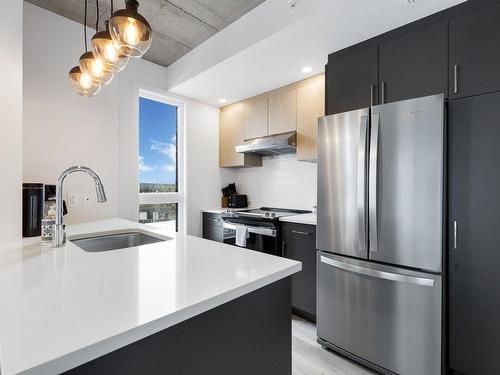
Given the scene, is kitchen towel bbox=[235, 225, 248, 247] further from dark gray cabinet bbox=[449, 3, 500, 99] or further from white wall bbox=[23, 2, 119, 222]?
dark gray cabinet bbox=[449, 3, 500, 99]

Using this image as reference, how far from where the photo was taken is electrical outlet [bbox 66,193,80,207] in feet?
7.64

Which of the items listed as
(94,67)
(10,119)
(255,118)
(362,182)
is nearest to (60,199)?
(10,119)

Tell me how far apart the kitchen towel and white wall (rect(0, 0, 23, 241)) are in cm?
190

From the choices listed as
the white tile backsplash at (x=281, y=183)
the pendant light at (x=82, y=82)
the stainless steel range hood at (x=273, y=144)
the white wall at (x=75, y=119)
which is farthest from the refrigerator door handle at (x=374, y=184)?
the white wall at (x=75, y=119)

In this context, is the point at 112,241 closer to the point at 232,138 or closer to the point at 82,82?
the point at 82,82

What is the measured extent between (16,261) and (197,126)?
2791 millimetres

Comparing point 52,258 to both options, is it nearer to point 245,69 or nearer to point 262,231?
point 262,231

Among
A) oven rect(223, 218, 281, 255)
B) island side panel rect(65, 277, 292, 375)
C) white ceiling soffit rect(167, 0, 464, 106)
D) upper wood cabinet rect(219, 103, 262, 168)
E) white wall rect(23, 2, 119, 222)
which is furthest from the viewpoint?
upper wood cabinet rect(219, 103, 262, 168)

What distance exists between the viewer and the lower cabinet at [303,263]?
2.41 meters

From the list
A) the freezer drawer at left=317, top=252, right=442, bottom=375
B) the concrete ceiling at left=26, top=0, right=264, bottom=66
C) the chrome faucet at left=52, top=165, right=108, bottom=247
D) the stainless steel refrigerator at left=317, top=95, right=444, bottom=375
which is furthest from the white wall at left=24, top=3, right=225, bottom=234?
the freezer drawer at left=317, top=252, right=442, bottom=375

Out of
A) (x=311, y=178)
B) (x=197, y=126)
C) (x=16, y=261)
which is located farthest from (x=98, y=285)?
(x=197, y=126)

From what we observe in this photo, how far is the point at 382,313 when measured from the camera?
5.81ft

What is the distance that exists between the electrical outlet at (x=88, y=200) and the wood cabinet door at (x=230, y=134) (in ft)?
5.81

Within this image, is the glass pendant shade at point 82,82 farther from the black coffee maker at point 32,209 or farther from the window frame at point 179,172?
the window frame at point 179,172
